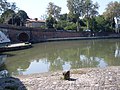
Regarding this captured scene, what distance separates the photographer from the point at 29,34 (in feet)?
190

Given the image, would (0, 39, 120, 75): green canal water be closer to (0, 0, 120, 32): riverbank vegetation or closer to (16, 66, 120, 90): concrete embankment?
(16, 66, 120, 90): concrete embankment

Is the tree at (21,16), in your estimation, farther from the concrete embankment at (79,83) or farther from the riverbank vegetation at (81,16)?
the concrete embankment at (79,83)

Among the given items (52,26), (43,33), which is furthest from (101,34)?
(43,33)

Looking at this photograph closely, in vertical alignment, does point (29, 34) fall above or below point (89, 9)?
below

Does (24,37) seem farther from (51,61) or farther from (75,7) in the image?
(51,61)

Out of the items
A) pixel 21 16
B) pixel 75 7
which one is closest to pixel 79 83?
pixel 75 7

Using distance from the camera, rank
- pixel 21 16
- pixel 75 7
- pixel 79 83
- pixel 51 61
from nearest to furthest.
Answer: pixel 79 83 < pixel 51 61 < pixel 75 7 < pixel 21 16

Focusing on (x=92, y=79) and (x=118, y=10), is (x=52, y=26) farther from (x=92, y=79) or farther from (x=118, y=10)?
(x=92, y=79)

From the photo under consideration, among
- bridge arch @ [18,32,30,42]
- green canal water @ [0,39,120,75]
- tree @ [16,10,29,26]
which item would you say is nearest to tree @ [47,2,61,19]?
tree @ [16,10,29,26]

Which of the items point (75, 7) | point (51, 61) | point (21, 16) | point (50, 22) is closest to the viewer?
point (51, 61)

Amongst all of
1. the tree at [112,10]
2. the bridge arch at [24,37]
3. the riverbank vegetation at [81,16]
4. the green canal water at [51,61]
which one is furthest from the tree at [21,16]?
the green canal water at [51,61]

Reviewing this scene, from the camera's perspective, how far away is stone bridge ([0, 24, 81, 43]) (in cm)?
5077

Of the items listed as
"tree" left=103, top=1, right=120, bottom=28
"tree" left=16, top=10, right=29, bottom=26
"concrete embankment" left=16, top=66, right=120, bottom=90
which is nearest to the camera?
"concrete embankment" left=16, top=66, right=120, bottom=90

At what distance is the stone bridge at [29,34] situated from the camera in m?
50.8
